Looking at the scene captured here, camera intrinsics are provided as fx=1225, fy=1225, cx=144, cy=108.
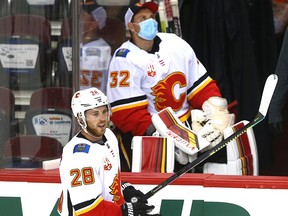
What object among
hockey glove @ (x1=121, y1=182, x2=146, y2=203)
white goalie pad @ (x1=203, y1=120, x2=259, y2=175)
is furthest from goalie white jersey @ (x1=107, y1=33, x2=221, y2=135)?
hockey glove @ (x1=121, y1=182, x2=146, y2=203)

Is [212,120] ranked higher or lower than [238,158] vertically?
higher

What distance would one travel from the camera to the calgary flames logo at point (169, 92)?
7.01 m

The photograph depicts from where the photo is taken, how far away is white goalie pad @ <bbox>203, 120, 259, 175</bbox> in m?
6.85

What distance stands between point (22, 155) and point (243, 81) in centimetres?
204

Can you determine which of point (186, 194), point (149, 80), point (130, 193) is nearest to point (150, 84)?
point (149, 80)

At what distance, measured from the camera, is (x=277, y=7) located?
335 inches

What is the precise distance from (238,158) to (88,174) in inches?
62.6

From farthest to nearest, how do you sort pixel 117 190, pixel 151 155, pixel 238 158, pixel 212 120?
pixel 212 120, pixel 238 158, pixel 151 155, pixel 117 190

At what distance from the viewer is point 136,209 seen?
220 inches

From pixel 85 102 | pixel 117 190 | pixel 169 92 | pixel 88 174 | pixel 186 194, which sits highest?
pixel 85 102

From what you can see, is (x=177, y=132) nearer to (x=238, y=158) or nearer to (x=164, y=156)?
(x=164, y=156)

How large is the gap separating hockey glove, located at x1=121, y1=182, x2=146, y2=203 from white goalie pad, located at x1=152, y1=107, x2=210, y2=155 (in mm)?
974

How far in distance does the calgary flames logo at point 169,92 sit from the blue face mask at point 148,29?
26 cm

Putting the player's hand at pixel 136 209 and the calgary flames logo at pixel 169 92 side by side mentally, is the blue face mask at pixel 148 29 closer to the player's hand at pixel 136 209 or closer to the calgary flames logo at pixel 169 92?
the calgary flames logo at pixel 169 92
